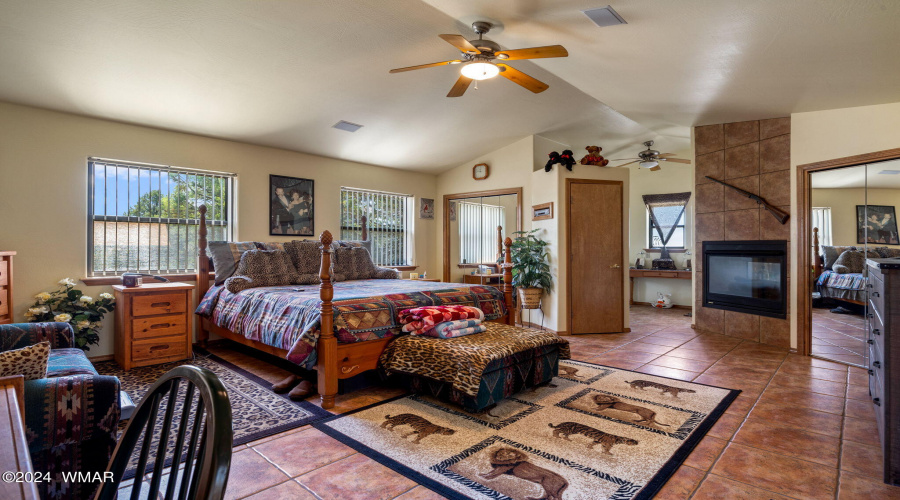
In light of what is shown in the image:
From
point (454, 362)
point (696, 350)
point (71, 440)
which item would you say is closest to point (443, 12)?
point (454, 362)

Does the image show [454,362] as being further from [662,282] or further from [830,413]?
[662,282]

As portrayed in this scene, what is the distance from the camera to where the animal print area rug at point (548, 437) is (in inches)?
79.1

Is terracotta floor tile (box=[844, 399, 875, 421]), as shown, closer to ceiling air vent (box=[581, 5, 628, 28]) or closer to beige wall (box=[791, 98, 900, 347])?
beige wall (box=[791, 98, 900, 347])

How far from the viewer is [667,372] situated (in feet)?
12.4

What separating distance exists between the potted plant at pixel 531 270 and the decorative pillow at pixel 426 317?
2505 mm

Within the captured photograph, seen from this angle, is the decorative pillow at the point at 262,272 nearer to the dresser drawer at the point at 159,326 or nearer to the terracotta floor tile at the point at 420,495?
the dresser drawer at the point at 159,326

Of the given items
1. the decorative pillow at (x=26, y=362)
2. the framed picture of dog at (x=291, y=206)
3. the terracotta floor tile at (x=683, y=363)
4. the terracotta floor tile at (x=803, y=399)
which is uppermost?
the framed picture of dog at (x=291, y=206)

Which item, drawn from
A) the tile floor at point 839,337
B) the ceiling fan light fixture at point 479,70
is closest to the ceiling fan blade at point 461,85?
the ceiling fan light fixture at point 479,70

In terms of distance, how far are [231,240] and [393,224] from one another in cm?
239

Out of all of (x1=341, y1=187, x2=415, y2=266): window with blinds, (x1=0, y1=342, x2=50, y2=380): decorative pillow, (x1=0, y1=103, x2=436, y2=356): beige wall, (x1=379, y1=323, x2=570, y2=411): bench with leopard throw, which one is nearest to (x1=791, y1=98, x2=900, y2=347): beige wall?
(x1=379, y1=323, x2=570, y2=411): bench with leopard throw

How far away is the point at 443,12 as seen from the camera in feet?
10.8

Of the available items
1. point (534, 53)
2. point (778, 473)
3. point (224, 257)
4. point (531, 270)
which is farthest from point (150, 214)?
point (778, 473)

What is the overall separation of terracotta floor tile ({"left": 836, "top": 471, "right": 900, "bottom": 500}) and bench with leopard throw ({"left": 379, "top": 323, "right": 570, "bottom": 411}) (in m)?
1.67

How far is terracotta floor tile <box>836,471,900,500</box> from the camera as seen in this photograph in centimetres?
190
